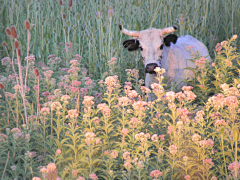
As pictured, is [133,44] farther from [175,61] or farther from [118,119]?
[118,119]

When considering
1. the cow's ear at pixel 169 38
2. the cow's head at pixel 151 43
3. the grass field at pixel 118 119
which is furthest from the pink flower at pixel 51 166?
the cow's ear at pixel 169 38

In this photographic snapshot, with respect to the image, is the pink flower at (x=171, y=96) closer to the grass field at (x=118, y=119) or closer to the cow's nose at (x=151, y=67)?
the grass field at (x=118, y=119)

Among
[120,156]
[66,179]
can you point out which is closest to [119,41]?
[120,156]

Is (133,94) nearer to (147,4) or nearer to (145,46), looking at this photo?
(145,46)

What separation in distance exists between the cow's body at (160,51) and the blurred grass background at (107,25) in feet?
2.41

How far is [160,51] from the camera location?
488cm

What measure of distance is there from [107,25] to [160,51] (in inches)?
68.0

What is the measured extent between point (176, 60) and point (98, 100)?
78.1 inches

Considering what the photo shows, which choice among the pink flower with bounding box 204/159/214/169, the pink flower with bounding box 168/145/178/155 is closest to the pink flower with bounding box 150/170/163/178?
the pink flower with bounding box 168/145/178/155

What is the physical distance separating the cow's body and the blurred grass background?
735 millimetres

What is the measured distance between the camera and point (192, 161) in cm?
249

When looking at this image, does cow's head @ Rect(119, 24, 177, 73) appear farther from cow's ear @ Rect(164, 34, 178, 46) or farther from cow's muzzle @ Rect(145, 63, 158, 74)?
cow's muzzle @ Rect(145, 63, 158, 74)

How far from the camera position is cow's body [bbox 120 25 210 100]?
189 inches

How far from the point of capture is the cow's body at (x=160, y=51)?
189 inches
